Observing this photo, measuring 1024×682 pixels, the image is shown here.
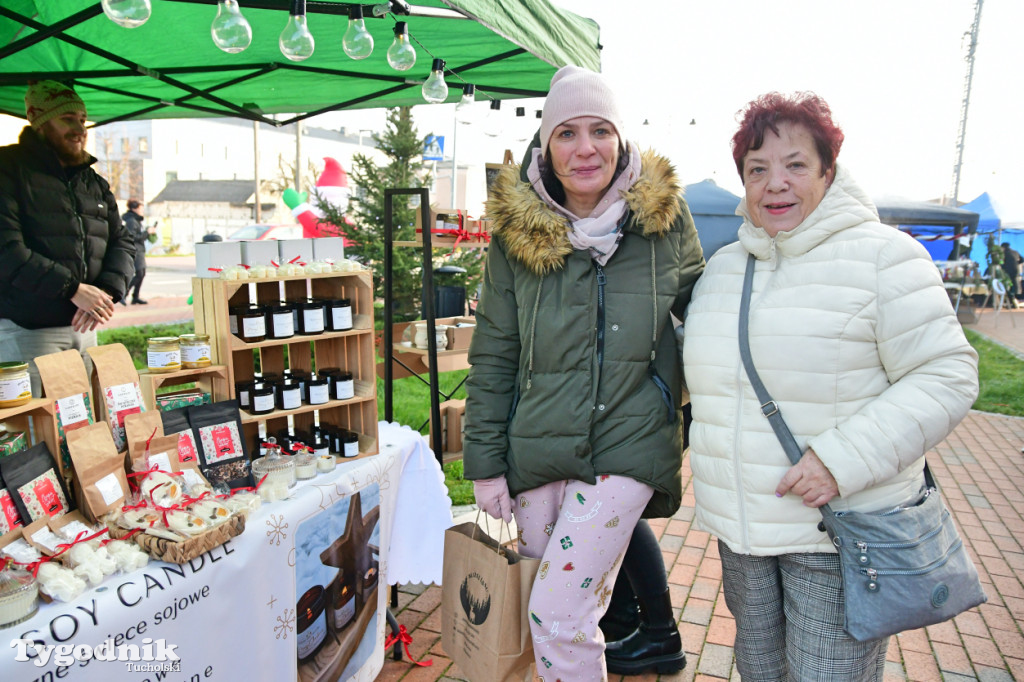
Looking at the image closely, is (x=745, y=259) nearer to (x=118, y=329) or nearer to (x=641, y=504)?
(x=641, y=504)

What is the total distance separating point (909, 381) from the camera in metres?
1.42

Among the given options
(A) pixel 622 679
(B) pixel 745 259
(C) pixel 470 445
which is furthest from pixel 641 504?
(A) pixel 622 679

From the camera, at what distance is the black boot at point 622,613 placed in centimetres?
262

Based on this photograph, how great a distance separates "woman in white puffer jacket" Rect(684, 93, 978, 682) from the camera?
141 centimetres

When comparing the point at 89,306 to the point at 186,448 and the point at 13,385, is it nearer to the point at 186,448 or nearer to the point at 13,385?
the point at 186,448

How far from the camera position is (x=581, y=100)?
1823mm

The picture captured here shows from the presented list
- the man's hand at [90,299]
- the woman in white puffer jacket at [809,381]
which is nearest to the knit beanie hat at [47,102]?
the man's hand at [90,299]

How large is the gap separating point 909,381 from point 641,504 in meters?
0.75

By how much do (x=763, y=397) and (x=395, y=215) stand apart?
319 inches

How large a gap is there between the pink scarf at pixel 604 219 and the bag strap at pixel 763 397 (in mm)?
386

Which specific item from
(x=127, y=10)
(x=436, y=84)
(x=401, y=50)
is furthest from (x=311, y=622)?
(x=436, y=84)

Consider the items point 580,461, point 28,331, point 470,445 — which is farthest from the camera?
point 28,331

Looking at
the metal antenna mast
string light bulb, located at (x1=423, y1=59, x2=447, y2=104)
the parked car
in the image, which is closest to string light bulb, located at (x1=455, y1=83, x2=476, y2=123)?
string light bulb, located at (x1=423, y1=59, x2=447, y2=104)

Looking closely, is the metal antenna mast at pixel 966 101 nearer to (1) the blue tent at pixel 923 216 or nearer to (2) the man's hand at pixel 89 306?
(1) the blue tent at pixel 923 216
